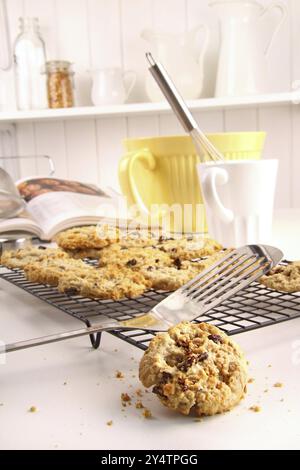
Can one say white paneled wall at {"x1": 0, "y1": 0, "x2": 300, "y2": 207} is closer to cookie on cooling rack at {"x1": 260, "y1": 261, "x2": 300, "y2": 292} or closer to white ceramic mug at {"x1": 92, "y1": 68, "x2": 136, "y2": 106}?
white ceramic mug at {"x1": 92, "y1": 68, "x2": 136, "y2": 106}

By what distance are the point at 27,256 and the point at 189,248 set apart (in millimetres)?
234

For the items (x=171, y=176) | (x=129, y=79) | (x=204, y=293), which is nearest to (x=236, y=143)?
(x=171, y=176)

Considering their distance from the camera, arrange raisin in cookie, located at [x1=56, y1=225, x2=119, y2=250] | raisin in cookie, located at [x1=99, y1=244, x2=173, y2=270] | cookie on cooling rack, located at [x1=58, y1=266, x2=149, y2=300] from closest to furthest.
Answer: cookie on cooling rack, located at [x1=58, y1=266, x2=149, y2=300]
raisin in cookie, located at [x1=99, y1=244, x2=173, y2=270]
raisin in cookie, located at [x1=56, y1=225, x2=119, y2=250]

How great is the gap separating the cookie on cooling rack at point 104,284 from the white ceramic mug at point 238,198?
30cm

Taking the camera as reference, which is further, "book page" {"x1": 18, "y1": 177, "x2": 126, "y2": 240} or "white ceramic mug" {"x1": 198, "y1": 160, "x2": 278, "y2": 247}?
"book page" {"x1": 18, "y1": 177, "x2": 126, "y2": 240}

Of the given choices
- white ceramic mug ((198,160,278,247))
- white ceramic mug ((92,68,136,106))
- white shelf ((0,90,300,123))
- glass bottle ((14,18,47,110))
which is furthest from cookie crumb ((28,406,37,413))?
glass bottle ((14,18,47,110))

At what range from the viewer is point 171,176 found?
110 centimetres

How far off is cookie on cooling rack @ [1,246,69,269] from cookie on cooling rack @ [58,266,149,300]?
13 cm

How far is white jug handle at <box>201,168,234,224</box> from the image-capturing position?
87 centimetres

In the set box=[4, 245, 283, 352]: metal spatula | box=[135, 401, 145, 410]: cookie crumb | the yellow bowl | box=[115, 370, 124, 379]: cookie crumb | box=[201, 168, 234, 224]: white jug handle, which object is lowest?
box=[115, 370, 124, 379]: cookie crumb

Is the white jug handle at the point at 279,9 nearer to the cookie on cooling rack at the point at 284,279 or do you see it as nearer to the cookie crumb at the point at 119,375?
the cookie on cooling rack at the point at 284,279

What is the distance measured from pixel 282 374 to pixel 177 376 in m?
0.10

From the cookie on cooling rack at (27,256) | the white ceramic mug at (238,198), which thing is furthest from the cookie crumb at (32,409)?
the white ceramic mug at (238,198)

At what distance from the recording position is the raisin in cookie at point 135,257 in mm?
682
